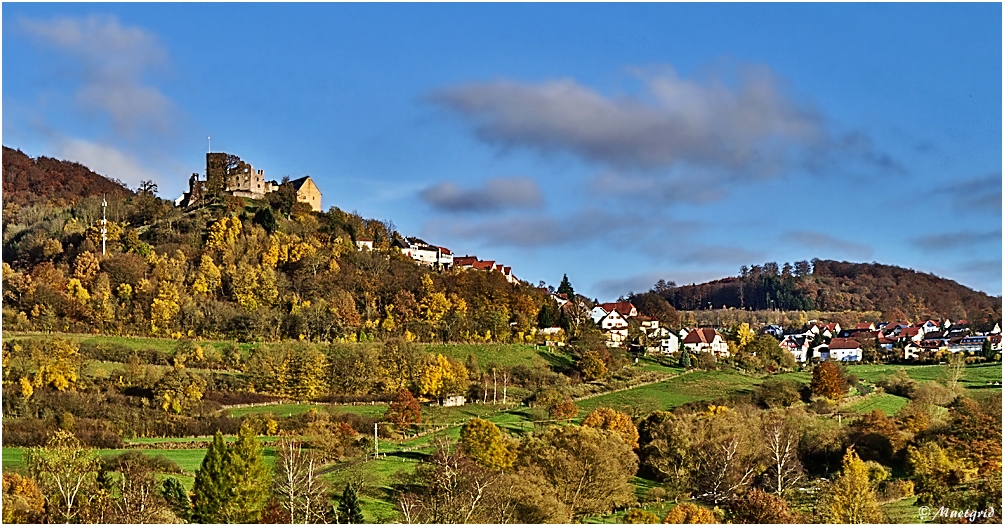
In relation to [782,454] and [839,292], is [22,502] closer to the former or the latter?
[782,454]

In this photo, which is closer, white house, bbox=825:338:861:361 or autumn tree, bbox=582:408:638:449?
autumn tree, bbox=582:408:638:449

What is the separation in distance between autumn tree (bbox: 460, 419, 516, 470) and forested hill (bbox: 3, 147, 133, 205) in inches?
2343

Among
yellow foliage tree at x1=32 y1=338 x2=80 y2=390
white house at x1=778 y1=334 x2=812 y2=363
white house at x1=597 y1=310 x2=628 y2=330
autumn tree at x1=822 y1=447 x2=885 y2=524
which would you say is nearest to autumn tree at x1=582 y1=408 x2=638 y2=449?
autumn tree at x1=822 y1=447 x2=885 y2=524

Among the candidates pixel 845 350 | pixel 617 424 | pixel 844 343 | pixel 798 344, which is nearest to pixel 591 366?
pixel 617 424

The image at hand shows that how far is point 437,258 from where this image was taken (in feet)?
259

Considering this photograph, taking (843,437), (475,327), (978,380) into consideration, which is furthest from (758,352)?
(843,437)

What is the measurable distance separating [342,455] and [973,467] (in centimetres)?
2250

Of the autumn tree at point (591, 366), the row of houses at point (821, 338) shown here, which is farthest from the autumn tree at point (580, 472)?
the row of houses at point (821, 338)

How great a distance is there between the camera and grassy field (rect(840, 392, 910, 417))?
50000mm

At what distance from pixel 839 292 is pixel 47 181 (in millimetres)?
95894

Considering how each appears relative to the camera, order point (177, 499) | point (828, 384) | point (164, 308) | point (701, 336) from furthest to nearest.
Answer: point (701, 336)
point (164, 308)
point (828, 384)
point (177, 499)

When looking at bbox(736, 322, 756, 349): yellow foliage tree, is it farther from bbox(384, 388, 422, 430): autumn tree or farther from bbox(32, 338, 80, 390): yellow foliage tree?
bbox(32, 338, 80, 390): yellow foliage tree

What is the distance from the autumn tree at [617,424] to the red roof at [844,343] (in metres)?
47.2

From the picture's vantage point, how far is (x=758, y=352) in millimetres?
A: 71188
